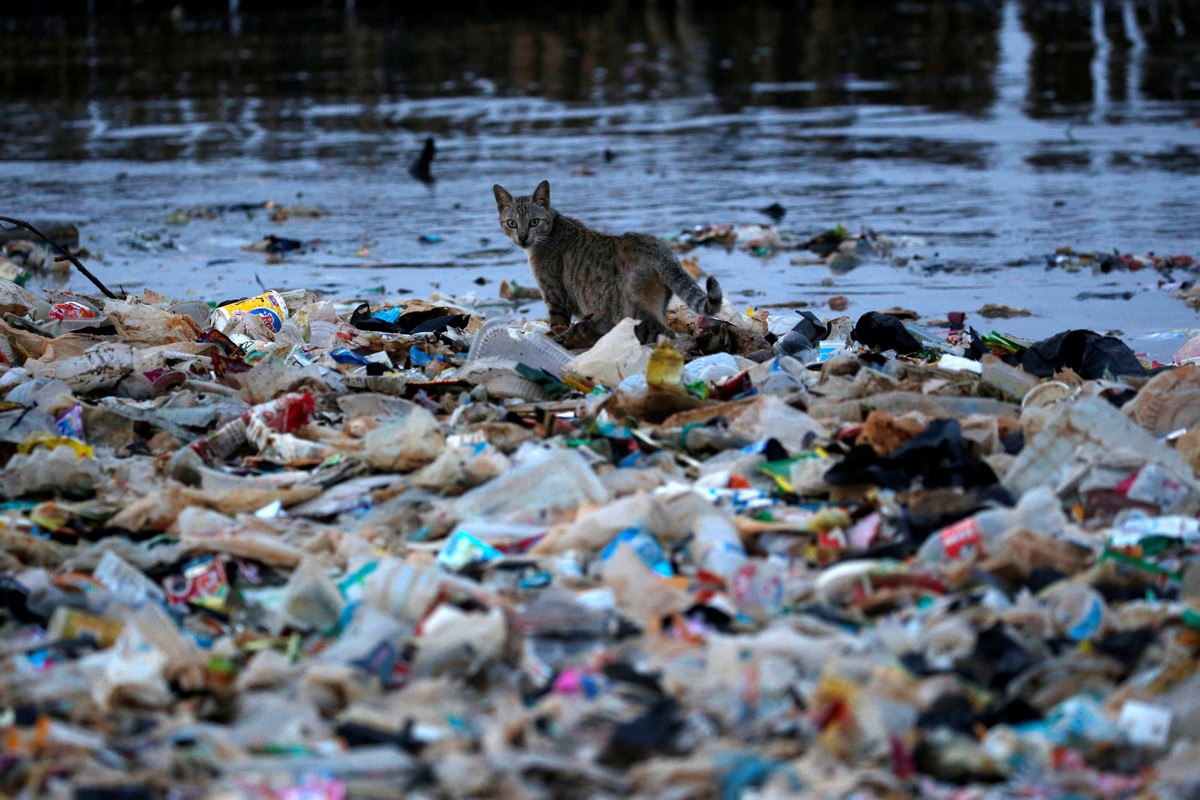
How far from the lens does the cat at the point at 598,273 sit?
689 cm

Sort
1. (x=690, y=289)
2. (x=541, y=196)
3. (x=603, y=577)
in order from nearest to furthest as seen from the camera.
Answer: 1. (x=603, y=577)
2. (x=690, y=289)
3. (x=541, y=196)

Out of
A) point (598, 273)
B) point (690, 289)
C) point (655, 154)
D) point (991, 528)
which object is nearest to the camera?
point (991, 528)

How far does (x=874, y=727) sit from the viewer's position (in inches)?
122

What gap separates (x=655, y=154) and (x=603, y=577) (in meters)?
12.8

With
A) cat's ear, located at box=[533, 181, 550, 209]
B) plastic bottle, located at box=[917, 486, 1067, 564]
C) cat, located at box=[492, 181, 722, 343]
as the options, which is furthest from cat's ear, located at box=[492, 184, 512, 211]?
plastic bottle, located at box=[917, 486, 1067, 564]

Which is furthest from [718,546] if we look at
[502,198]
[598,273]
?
[502,198]

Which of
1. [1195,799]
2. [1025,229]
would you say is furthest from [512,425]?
[1025,229]

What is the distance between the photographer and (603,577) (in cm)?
394

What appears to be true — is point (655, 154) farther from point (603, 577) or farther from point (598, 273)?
point (603, 577)

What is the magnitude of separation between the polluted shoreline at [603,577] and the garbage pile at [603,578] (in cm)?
1

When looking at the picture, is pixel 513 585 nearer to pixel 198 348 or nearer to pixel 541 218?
pixel 198 348

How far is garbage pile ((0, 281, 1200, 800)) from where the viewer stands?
10.2 ft

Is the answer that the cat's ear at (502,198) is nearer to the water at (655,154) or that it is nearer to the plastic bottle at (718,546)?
the water at (655,154)

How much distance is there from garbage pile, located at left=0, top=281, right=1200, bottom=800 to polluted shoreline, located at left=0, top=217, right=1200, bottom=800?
0.04 ft
